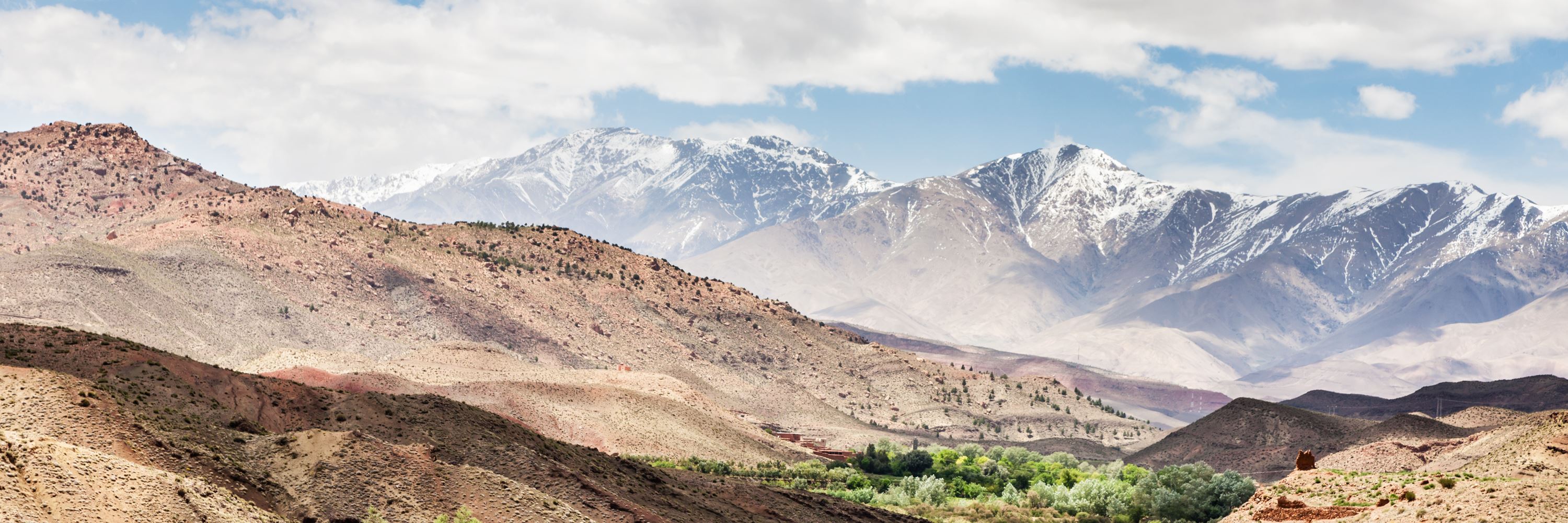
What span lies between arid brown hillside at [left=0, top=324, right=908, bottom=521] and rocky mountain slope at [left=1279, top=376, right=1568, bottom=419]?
103m

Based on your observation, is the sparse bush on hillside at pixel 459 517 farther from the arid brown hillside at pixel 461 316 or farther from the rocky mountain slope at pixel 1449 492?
the arid brown hillside at pixel 461 316

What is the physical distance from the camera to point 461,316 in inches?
4545

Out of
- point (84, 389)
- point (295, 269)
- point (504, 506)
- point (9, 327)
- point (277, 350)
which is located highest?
point (295, 269)

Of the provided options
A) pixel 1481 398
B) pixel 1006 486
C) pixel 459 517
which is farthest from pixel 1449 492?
pixel 1481 398

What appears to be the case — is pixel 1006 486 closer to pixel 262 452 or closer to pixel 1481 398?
pixel 262 452

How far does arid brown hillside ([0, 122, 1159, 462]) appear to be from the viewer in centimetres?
8994

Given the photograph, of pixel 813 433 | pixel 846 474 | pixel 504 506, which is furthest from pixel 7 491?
pixel 813 433

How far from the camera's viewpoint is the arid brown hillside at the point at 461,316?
8994 cm

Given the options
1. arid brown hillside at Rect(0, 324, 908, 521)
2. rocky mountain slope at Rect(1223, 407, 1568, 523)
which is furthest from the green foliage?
arid brown hillside at Rect(0, 324, 908, 521)

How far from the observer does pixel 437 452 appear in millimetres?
40500

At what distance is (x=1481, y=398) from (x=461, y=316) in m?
108

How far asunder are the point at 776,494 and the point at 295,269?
2753 inches

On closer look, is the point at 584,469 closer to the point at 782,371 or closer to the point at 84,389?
the point at 84,389

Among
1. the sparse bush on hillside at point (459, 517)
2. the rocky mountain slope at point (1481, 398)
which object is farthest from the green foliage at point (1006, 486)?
the rocky mountain slope at point (1481, 398)
